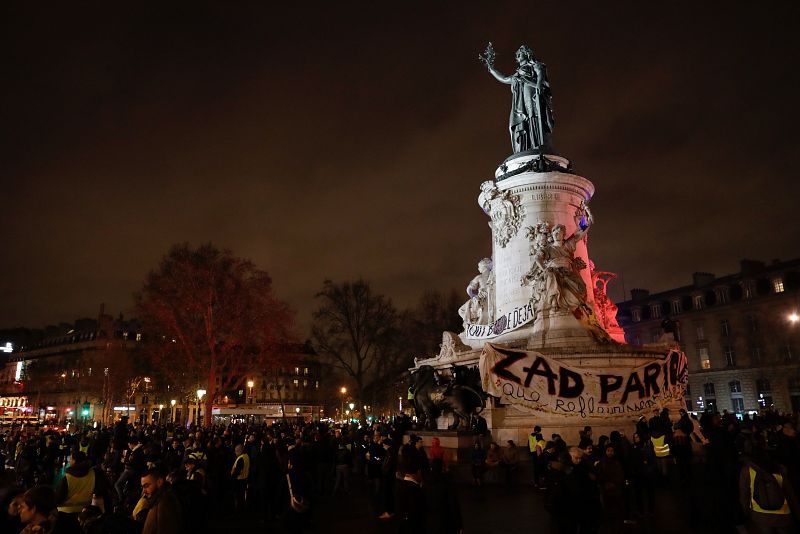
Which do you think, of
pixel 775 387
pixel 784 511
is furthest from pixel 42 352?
pixel 784 511

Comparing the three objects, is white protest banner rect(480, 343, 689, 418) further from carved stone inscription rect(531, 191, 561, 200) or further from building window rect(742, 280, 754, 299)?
building window rect(742, 280, 754, 299)

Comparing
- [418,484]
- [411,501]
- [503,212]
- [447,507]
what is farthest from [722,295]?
[411,501]

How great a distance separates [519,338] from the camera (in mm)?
21219

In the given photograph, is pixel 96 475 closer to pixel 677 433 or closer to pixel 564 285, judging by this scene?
pixel 677 433

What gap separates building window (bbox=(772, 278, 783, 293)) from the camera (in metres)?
53.1

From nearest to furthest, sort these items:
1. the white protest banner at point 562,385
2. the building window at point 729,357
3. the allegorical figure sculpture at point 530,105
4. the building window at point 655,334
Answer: the white protest banner at point 562,385, the allegorical figure sculpture at point 530,105, the building window at point 729,357, the building window at point 655,334

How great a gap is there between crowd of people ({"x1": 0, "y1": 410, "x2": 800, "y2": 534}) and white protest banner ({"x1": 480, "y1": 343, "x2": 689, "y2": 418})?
85cm

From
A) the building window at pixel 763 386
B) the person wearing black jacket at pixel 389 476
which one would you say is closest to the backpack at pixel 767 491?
the person wearing black jacket at pixel 389 476

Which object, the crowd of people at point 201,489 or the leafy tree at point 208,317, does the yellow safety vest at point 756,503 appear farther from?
the leafy tree at point 208,317

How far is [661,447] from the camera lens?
42.6 feet

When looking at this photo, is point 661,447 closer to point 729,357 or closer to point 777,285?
point 777,285

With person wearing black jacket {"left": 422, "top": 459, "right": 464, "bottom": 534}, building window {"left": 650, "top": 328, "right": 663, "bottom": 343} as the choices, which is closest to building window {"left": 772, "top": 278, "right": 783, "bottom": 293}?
building window {"left": 650, "top": 328, "right": 663, "bottom": 343}

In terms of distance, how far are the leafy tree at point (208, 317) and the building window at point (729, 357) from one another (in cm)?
4261

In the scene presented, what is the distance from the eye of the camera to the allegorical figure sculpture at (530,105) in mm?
26391
